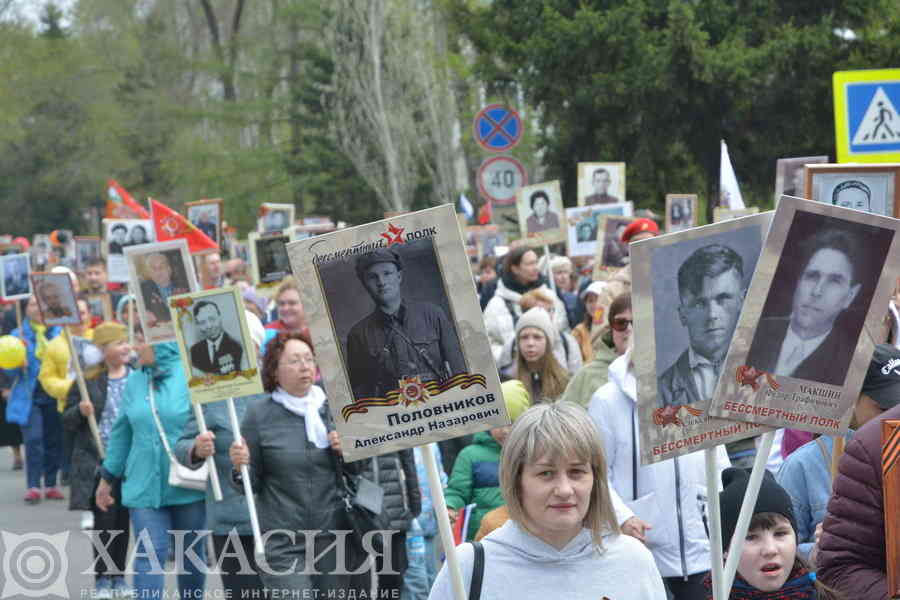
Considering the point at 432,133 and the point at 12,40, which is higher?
the point at 12,40

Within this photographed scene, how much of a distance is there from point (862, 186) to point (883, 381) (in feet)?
3.77

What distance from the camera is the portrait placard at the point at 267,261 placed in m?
14.2

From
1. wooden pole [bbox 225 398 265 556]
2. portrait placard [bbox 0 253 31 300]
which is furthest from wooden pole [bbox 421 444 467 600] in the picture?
portrait placard [bbox 0 253 31 300]

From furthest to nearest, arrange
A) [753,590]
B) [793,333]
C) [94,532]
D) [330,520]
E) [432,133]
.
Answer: [432,133] < [94,532] < [330,520] < [753,590] < [793,333]

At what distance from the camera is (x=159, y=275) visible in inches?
346

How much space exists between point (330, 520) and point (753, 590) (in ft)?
9.05

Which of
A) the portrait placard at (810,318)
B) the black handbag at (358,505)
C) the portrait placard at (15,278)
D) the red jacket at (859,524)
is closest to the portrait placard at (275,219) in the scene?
the portrait placard at (15,278)

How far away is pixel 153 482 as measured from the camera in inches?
328

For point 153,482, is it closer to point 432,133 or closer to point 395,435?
point 395,435

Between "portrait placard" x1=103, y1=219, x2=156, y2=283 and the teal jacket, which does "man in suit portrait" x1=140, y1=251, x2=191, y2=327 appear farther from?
"portrait placard" x1=103, y1=219, x2=156, y2=283

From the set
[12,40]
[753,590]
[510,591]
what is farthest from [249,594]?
[12,40]

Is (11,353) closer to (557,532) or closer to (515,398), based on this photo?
(515,398)

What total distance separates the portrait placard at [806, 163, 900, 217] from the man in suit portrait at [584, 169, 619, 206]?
11.9 metres

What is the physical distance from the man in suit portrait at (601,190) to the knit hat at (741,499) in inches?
481
